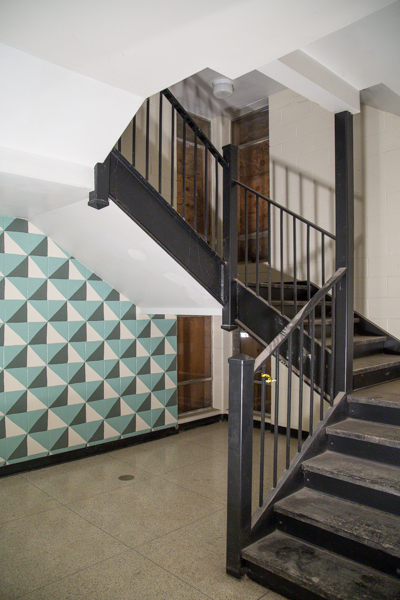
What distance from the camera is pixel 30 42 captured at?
67.5 inches

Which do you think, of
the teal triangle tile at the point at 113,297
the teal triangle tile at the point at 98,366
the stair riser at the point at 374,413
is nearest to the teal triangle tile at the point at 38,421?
the teal triangle tile at the point at 98,366

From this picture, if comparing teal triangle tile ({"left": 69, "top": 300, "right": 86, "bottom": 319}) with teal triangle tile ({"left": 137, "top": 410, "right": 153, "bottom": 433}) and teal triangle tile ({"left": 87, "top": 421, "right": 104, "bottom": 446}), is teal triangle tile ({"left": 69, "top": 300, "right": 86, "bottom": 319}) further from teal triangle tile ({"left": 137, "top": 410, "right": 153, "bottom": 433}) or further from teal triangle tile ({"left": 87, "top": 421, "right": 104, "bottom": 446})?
teal triangle tile ({"left": 137, "top": 410, "right": 153, "bottom": 433})

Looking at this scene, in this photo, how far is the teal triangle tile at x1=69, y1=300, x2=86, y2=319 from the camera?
414 centimetres

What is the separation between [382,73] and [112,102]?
1.93m

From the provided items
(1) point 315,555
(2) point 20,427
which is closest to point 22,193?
(2) point 20,427

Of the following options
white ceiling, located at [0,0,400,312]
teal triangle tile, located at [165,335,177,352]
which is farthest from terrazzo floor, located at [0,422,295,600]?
white ceiling, located at [0,0,400,312]

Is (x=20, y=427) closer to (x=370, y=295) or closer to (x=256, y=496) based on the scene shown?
(x=256, y=496)

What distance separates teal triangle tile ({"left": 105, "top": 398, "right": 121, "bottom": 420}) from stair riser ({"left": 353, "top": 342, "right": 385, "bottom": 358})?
2.44 meters

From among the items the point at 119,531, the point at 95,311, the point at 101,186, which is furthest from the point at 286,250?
the point at 119,531

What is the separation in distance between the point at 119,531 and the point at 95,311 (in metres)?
2.15

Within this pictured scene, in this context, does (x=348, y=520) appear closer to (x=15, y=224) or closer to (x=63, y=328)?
(x=63, y=328)

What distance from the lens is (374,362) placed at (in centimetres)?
361

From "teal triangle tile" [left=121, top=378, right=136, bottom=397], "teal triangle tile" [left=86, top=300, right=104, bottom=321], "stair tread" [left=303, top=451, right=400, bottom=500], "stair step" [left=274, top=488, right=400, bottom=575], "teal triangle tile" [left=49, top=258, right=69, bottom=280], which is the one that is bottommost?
"stair step" [left=274, top=488, right=400, bottom=575]

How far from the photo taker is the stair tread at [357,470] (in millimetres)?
2314
